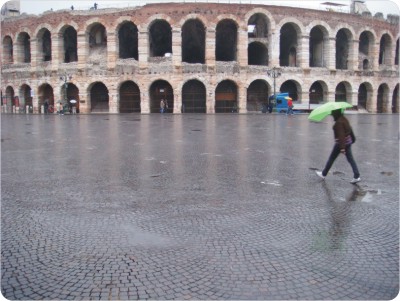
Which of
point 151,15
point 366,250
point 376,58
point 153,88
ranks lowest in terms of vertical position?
point 366,250

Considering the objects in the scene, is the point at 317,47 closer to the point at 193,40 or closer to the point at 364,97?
the point at 364,97

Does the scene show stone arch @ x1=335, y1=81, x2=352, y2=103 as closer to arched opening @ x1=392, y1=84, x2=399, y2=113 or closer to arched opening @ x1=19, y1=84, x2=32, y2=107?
arched opening @ x1=392, y1=84, x2=399, y2=113

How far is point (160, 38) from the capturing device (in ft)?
144

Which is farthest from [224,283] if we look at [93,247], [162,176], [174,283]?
[162,176]

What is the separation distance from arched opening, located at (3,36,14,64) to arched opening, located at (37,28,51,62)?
402cm

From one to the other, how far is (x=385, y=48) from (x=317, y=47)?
8.79 meters

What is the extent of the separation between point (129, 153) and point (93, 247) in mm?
7343

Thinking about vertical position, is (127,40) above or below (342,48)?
above

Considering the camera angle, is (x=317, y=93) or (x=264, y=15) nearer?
(x=264, y=15)

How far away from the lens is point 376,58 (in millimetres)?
44562

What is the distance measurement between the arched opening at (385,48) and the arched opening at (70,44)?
1398 inches

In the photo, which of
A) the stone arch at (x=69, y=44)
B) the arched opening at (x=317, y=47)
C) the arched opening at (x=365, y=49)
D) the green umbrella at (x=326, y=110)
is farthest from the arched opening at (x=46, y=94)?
the green umbrella at (x=326, y=110)

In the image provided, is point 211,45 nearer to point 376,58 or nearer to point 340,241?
point 376,58

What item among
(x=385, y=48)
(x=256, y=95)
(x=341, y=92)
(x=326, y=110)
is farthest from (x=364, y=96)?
(x=326, y=110)
